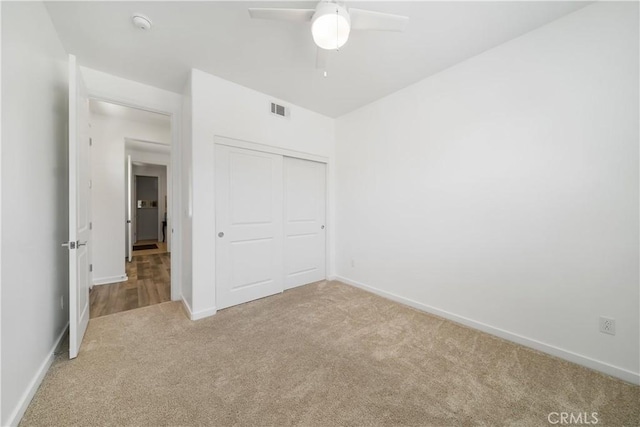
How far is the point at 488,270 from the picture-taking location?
220 centimetres

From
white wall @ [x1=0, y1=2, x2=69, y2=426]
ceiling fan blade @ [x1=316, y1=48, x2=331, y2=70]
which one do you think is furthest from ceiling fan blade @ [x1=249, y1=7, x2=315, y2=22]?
white wall @ [x1=0, y1=2, x2=69, y2=426]

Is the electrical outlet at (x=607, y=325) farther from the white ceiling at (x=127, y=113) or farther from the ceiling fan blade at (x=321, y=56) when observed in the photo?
the white ceiling at (x=127, y=113)

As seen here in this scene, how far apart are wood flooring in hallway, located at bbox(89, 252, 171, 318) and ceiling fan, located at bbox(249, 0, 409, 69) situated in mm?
3316

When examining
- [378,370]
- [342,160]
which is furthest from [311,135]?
[378,370]

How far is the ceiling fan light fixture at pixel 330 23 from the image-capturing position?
1.40 metres

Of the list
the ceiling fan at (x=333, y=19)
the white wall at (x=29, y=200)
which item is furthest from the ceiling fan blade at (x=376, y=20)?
the white wall at (x=29, y=200)

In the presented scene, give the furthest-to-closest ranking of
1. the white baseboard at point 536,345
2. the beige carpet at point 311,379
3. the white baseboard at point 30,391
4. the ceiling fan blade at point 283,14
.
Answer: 1. the white baseboard at point 536,345
2. the ceiling fan blade at point 283,14
3. the beige carpet at point 311,379
4. the white baseboard at point 30,391

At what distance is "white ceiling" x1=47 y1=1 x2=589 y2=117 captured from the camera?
5.64 feet

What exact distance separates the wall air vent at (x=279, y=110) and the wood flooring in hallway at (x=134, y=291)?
9.35 ft

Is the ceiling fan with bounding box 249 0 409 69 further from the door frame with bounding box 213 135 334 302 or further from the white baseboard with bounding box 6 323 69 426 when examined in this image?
the white baseboard with bounding box 6 323 69 426

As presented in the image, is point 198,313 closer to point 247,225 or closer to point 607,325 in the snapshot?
point 247,225

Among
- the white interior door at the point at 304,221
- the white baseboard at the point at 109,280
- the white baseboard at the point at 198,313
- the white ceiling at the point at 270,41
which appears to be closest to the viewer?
the white ceiling at the point at 270,41

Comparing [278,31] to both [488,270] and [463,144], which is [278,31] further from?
[488,270]

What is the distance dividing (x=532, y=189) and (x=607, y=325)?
1.09 meters
